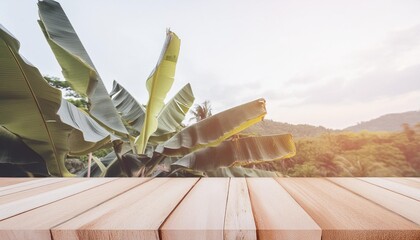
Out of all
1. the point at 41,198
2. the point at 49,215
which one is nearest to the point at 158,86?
the point at 41,198

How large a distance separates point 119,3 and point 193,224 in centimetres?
652

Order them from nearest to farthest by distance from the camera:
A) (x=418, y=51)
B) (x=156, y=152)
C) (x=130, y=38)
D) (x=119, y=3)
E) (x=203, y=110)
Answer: (x=156, y=152)
(x=119, y=3)
(x=130, y=38)
(x=418, y=51)
(x=203, y=110)

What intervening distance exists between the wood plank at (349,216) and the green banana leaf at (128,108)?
77.5 inches

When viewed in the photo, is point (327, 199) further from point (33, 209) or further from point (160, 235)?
point (33, 209)

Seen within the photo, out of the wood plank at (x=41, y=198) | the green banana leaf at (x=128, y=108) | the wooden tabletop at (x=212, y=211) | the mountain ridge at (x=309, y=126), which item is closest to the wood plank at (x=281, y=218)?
the wooden tabletop at (x=212, y=211)

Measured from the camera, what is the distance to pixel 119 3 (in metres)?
5.95

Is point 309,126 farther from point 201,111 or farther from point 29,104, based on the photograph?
point 29,104

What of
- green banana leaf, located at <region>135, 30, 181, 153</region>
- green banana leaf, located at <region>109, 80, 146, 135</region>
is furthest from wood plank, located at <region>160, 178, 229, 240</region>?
green banana leaf, located at <region>109, 80, 146, 135</region>

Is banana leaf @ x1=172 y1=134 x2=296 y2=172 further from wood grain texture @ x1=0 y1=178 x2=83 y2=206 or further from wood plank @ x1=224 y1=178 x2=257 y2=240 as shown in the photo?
wood plank @ x1=224 y1=178 x2=257 y2=240

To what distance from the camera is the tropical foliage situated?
→ 130 cm

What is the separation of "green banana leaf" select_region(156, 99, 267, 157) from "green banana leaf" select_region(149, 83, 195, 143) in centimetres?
46

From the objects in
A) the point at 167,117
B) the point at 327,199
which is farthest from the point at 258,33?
the point at 327,199

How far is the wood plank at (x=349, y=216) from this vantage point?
0.37 metres

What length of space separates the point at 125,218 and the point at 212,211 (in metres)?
0.14
